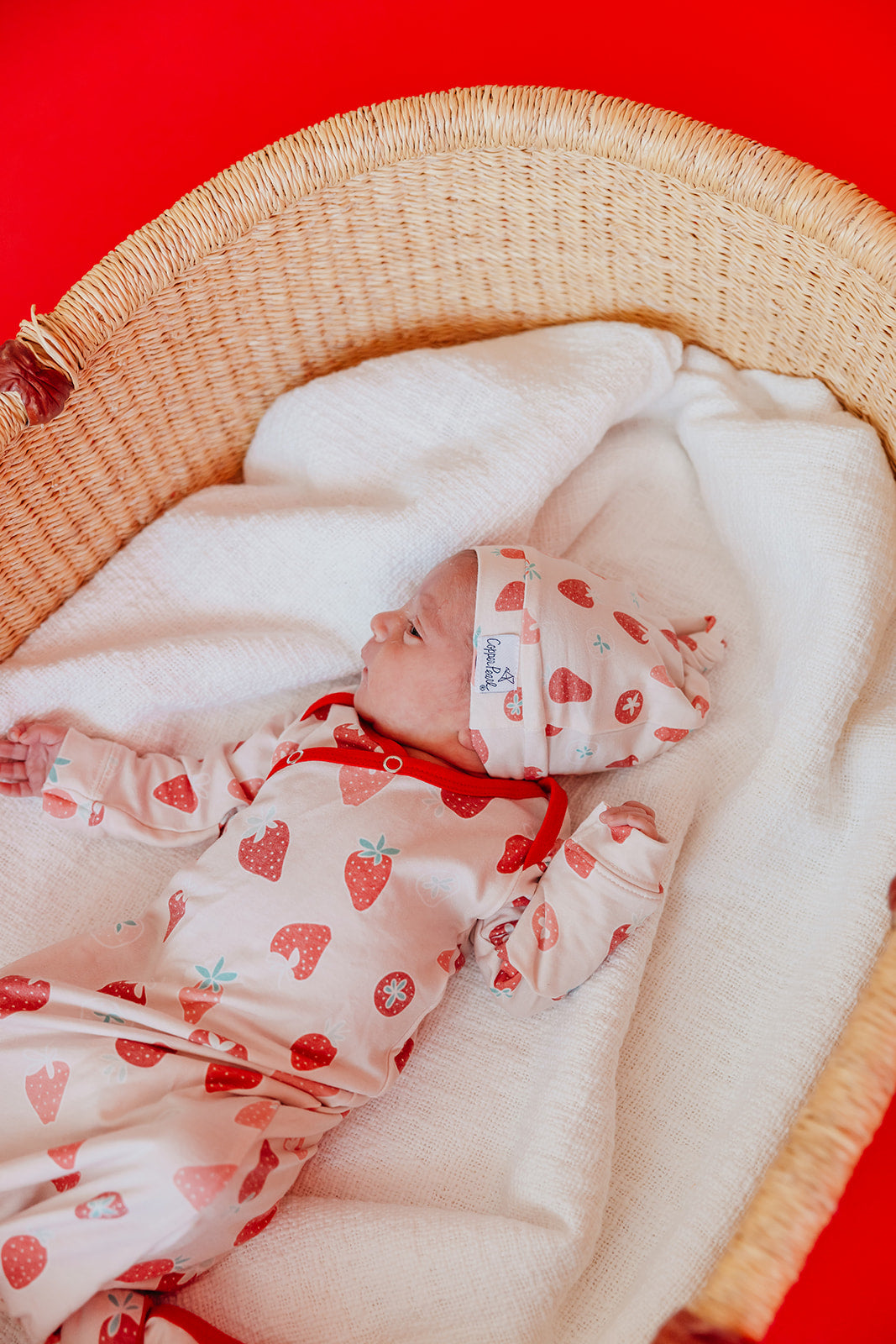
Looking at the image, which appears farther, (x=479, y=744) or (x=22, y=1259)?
(x=479, y=744)

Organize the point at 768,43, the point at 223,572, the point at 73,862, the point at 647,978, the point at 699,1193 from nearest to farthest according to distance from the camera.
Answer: the point at 699,1193
the point at 647,978
the point at 73,862
the point at 223,572
the point at 768,43

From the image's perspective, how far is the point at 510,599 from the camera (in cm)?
121

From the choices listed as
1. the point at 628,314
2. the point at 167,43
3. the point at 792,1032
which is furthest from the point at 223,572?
the point at 167,43

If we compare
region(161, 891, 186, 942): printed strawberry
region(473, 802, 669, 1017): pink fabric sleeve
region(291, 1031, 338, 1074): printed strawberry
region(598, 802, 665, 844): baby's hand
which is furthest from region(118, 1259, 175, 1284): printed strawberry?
region(598, 802, 665, 844): baby's hand

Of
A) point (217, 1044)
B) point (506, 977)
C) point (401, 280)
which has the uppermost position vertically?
point (401, 280)

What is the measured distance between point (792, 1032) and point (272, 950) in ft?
1.87

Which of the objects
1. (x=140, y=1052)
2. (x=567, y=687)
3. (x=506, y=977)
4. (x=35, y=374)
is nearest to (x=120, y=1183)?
(x=140, y=1052)

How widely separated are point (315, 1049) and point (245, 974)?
11cm

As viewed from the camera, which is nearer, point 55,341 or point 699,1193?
point 699,1193

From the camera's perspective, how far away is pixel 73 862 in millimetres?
1336

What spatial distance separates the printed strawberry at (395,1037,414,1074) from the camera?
1.18 metres

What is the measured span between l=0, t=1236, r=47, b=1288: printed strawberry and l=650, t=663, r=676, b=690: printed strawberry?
0.86 m

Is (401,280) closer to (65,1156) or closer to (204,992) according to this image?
(204,992)

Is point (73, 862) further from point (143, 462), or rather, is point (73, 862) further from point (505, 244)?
point (505, 244)
